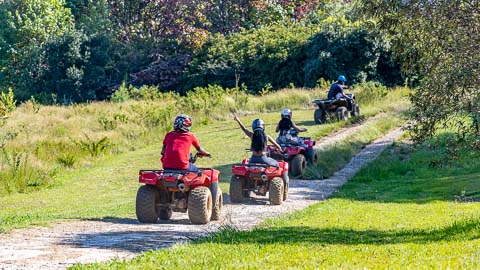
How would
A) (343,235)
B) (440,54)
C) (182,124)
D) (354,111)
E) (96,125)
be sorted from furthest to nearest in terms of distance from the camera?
(96,125), (354,111), (182,124), (440,54), (343,235)

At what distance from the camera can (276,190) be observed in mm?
18781

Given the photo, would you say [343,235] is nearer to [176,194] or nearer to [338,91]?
[176,194]

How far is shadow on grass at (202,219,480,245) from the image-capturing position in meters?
12.1

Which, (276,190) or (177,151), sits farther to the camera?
(276,190)

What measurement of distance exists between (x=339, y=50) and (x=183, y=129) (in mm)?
35311

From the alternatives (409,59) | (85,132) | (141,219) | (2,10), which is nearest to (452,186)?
(409,59)

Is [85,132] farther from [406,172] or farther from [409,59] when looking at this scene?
A: [409,59]

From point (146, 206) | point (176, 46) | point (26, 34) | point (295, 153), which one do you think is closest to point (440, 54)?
point (146, 206)

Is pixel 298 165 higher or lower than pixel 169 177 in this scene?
lower

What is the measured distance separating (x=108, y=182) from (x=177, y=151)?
9615mm

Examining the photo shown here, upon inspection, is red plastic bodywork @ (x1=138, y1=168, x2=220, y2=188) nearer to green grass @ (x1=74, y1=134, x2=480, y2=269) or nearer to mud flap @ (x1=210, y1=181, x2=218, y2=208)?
mud flap @ (x1=210, y1=181, x2=218, y2=208)

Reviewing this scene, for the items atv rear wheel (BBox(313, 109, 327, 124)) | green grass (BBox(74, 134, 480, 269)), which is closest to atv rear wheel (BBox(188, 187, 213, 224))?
green grass (BBox(74, 134, 480, 269))

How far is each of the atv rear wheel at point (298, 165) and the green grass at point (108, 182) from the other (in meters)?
1.85

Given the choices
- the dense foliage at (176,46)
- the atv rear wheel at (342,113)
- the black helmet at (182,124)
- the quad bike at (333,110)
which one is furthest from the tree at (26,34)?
the black helmet at (182,124)
